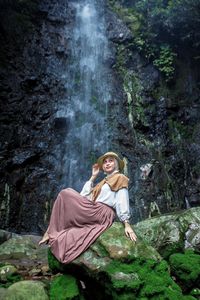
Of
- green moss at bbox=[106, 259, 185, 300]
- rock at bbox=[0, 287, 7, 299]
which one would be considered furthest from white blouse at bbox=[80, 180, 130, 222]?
rock at bbox=[0, 287, 7, 299]

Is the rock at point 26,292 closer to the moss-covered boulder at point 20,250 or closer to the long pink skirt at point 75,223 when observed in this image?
the long pink skirt at point 75,223

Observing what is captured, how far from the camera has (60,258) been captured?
4039 mm

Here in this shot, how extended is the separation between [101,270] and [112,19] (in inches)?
498

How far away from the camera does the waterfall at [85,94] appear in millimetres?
10938

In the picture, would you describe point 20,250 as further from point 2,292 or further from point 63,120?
point 63,120

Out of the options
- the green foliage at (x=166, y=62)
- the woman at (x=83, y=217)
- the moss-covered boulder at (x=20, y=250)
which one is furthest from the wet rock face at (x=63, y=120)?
the woman at (x=83, y=217)

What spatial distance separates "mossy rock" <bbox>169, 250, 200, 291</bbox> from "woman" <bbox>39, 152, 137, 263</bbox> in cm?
109

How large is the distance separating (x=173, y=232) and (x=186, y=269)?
3.35 feet

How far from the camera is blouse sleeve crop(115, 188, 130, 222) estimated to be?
428cm

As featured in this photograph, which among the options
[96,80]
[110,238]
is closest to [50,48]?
[96,80]

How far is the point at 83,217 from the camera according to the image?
4277mm

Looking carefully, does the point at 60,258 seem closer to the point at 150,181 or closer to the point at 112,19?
the point at 150,181

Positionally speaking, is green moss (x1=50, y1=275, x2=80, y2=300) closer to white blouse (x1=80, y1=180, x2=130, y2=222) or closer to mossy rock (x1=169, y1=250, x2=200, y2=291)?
white blouse (x1=80, y1=180, x2=130, y2=222)

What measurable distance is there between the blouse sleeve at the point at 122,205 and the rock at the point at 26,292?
4.16 ft
